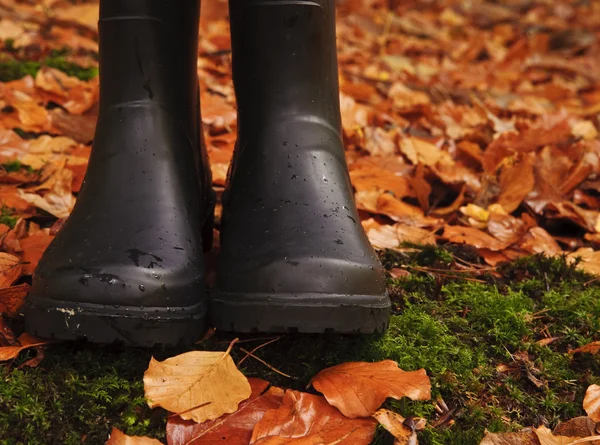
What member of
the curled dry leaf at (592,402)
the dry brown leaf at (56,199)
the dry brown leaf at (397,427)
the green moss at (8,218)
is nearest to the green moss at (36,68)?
the dry brown leaf at (56,199)

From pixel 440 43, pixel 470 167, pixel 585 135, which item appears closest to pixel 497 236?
pixel 470 167

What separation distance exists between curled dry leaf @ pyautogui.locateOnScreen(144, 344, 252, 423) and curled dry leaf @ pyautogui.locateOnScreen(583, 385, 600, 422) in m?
0.52

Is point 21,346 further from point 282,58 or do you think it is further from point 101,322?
point 282,58

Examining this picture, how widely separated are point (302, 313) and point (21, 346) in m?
0.42

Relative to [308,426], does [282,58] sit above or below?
above

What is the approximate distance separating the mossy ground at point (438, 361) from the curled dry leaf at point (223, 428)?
4cm

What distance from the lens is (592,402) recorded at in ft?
3.28

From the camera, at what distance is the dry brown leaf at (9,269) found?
3.60 feet

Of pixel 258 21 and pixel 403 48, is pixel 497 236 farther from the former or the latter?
pixel 403 48

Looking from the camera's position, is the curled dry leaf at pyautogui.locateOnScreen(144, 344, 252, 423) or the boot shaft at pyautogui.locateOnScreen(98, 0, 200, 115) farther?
the boot shaft at pyautogui.locateOnScreen(98, 0, 200, 115)

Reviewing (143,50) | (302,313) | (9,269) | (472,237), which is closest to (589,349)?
(472,237)

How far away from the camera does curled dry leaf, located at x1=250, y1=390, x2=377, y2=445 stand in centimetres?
85

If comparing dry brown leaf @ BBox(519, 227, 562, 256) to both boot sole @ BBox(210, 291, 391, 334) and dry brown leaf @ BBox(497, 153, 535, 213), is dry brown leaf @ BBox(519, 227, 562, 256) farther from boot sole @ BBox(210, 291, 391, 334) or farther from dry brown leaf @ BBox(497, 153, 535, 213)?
boot sole @ BBox(210, 291, 391, 334)

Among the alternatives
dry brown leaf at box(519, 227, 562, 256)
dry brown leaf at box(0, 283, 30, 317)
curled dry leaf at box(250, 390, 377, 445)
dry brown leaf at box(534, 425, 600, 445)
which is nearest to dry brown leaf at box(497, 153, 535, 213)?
dry brown leaf at box(519, 227, 562, 256)
